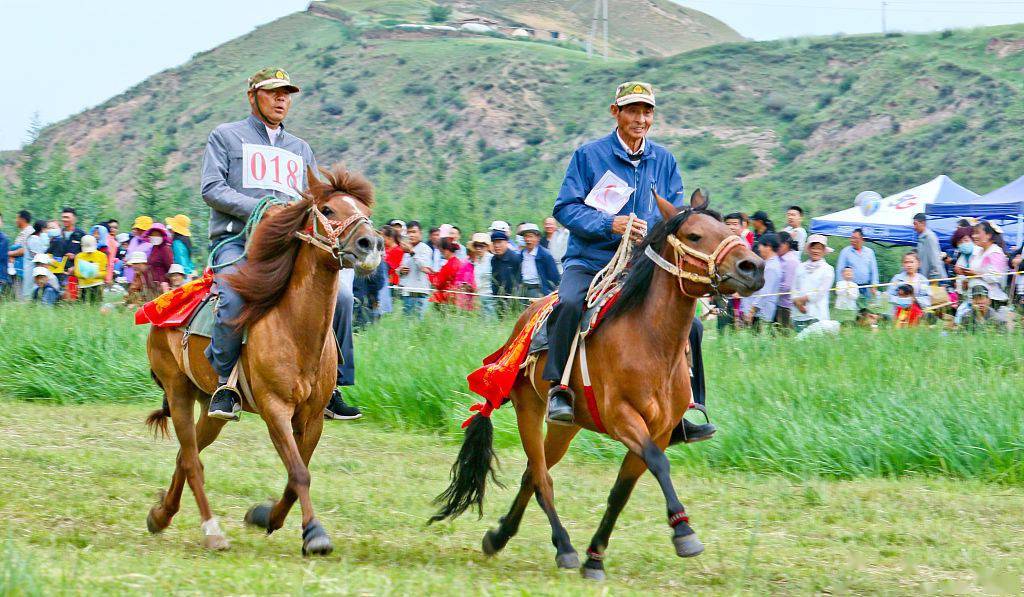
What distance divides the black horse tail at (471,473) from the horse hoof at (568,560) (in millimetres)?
1135

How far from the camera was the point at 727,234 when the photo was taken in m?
6.52

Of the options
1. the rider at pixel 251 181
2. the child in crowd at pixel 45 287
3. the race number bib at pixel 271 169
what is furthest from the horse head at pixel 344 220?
the child in crowd at pixel 45 287

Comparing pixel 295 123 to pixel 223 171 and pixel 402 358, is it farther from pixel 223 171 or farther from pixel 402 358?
pixel 223 171

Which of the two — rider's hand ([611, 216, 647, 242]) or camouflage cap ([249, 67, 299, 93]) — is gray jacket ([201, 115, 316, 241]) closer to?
camouflage cap ([249, 67, 299, 93])

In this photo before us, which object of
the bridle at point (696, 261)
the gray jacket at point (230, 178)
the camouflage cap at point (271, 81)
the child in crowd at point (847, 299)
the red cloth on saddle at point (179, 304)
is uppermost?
the camouflage cap at point (271, 81)

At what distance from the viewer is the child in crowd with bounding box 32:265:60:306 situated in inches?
706

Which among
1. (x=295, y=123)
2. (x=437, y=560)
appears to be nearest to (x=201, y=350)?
(x=437, y=560)

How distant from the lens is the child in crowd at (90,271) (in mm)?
17812

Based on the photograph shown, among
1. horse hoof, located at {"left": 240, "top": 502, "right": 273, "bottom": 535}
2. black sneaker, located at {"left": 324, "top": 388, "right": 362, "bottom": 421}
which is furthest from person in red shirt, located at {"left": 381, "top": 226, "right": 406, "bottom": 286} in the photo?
horse hoof, located at {"left": 240, "top": 502, "right": 273, "bottom": 535}

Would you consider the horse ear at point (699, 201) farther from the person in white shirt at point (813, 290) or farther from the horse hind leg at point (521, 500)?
the person in white shirt at point (813, 290)

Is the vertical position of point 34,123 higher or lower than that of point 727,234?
higher

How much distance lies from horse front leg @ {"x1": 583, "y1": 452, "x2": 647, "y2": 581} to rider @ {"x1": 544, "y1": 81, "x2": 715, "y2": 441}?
508 mm

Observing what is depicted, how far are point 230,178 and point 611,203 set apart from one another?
2.54 meters

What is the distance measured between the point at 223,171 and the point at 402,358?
6400mm
